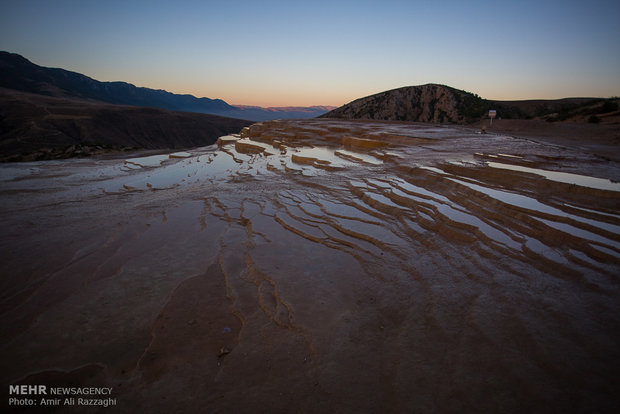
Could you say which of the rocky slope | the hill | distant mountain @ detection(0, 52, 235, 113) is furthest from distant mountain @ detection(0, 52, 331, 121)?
the rocky slope

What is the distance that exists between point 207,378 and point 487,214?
157 inches

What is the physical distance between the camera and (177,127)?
4797 centimetres

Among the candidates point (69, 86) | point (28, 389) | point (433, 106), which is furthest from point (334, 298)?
point (69, 86)

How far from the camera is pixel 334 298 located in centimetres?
246

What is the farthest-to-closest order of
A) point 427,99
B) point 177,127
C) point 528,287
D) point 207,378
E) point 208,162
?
point 177,127 < point 427,99 < point 208,162 < point 528,287 < point 207,378

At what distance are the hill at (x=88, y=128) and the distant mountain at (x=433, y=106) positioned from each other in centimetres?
2548

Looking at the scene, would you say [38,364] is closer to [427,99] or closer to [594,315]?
[594,315]

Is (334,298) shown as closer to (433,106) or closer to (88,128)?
(433,106)

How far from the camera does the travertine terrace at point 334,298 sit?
1630mm

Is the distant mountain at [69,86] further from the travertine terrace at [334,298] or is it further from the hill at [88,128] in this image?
the travertine terrace at [334,298]

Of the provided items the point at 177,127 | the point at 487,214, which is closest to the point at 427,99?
the point at 487,214

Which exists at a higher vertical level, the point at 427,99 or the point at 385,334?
the point at 427,99

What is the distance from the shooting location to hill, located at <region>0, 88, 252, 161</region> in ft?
91.8

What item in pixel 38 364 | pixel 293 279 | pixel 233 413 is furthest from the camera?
pixel 293 279
